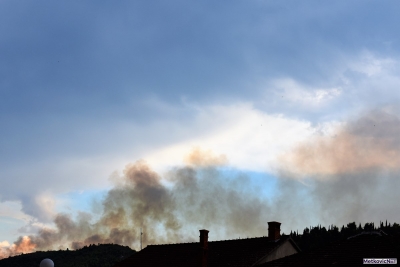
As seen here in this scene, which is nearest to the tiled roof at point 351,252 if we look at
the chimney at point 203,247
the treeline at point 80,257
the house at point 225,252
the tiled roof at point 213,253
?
the house at point 225,252

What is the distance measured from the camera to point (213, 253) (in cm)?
4591

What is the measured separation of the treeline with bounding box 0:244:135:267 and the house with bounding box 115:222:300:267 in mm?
93397

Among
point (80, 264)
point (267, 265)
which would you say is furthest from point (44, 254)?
point (267, 265)

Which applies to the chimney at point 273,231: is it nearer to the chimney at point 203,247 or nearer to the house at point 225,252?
the house at point 225,252

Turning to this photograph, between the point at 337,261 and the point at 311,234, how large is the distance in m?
142

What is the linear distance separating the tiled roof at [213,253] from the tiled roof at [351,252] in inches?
365

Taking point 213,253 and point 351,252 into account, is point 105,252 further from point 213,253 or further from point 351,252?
point 351,252

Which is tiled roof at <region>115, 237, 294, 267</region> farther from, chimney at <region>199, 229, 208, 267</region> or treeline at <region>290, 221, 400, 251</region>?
treeline at <region>290, 221, 400, 251</region>

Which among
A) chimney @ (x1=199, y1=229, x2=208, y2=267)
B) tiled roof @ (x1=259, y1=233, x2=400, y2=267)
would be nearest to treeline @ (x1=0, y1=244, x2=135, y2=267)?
chimney @ (x1=199, y1=229, x2=208, y2=267)

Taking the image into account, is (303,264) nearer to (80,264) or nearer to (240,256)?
(240,256)

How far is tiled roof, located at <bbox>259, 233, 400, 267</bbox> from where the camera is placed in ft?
96.8

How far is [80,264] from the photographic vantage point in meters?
140

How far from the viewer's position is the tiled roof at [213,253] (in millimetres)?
42812

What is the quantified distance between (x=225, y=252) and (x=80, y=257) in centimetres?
11317
